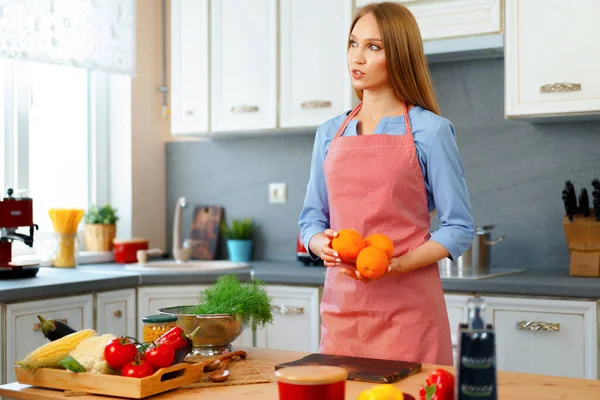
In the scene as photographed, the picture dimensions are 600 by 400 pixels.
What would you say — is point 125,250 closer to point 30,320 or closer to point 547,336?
point 30,320

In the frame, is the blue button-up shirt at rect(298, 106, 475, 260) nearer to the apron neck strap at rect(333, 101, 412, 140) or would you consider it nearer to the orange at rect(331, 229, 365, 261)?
the apron neck strap at rect(333, 101, 412, 140)

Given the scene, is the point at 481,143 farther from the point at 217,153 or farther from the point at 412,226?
the point at 412,226

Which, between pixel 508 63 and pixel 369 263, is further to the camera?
pixel 508 63

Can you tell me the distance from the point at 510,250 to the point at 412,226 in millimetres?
1746

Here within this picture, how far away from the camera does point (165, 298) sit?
3.49 metres

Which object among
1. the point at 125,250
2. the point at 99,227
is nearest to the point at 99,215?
the point at 99,227

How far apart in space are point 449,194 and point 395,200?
14 centimetres

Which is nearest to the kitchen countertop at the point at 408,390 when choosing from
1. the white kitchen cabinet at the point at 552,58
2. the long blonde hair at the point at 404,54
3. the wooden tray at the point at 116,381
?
the wooden tray at the point at 116,381

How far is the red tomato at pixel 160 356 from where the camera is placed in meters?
1.52

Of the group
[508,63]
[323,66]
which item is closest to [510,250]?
[508,63]

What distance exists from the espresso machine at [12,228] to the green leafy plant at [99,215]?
31.7 inches

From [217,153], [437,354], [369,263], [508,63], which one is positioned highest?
[508,63]

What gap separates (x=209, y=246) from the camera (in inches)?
168

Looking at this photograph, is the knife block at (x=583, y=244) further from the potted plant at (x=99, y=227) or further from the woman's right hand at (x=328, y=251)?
the potted plant at (x=99, y=227)
